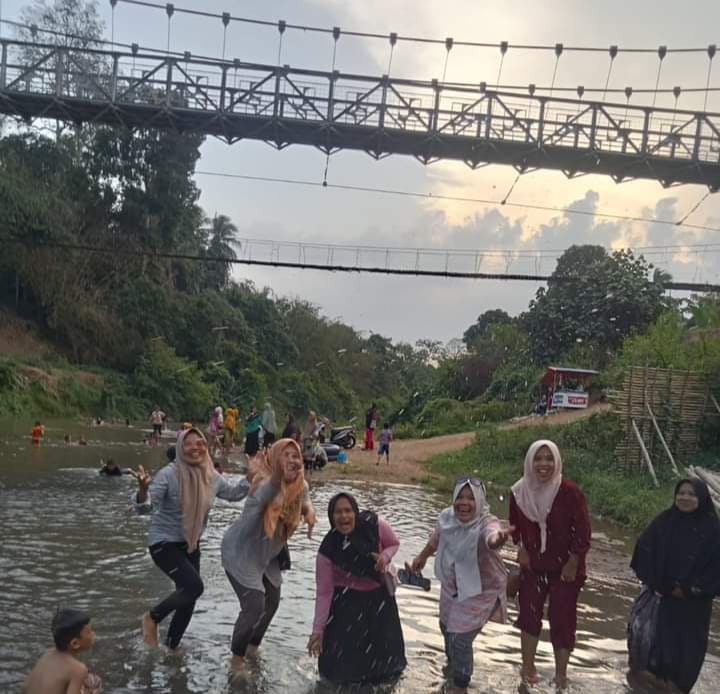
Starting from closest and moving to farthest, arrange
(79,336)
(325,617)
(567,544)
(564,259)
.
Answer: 1. (325,617)
2. (567,544)
3. (79,336)
4. (564,259)

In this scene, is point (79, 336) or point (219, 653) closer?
point (219, 653)

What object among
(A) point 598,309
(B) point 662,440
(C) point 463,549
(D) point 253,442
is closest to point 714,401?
(B) point 662,440

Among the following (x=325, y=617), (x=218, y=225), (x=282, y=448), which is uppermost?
(x=218, y=225)

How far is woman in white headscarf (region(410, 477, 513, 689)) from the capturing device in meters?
5.75

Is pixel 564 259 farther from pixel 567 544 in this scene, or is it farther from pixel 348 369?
pixel 567 544

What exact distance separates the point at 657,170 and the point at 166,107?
532 inches

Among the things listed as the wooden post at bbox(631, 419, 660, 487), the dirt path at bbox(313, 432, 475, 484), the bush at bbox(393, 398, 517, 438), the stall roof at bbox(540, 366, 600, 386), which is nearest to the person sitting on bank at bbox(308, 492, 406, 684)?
the wooden post at bbox(631, 419, 660, 487)

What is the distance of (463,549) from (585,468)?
49.3 ft

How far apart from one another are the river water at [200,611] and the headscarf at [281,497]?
110 centimetres

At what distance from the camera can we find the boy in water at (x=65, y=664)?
4180 millimetres

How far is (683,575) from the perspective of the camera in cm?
599

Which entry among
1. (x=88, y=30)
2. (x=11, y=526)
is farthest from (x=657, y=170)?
(x=88, y=30)

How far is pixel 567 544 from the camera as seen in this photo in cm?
602

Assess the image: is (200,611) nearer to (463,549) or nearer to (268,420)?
(463,549)
